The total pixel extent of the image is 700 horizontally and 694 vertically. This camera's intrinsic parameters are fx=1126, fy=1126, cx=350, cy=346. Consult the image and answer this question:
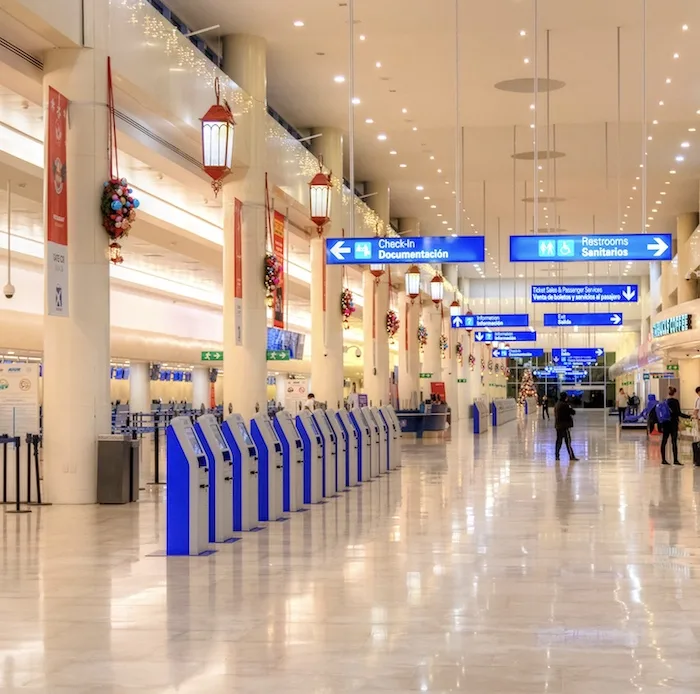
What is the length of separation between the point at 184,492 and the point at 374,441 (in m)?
9.20

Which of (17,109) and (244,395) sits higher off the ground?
(17,109)

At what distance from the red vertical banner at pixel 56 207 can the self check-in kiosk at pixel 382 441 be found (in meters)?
6.88

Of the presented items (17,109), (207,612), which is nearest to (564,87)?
(17,109)

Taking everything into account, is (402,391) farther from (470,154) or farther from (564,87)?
(564,87)

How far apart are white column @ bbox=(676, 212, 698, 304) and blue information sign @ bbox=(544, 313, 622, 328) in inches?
233

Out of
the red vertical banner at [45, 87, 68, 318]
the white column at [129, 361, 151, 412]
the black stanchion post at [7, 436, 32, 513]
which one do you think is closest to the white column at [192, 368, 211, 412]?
the white column at [129, 361, 151, 412]

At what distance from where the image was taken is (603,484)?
55.7ft

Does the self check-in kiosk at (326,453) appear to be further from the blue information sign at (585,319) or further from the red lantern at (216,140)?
the blue information sign at (585,319)

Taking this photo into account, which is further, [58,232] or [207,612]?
[58,232]

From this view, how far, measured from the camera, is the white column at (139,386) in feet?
130

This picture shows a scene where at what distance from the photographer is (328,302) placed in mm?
28109

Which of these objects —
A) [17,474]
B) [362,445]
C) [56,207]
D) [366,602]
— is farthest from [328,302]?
[366,602]

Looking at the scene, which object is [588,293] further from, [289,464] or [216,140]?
[289,464]

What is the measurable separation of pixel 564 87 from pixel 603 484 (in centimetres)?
978
